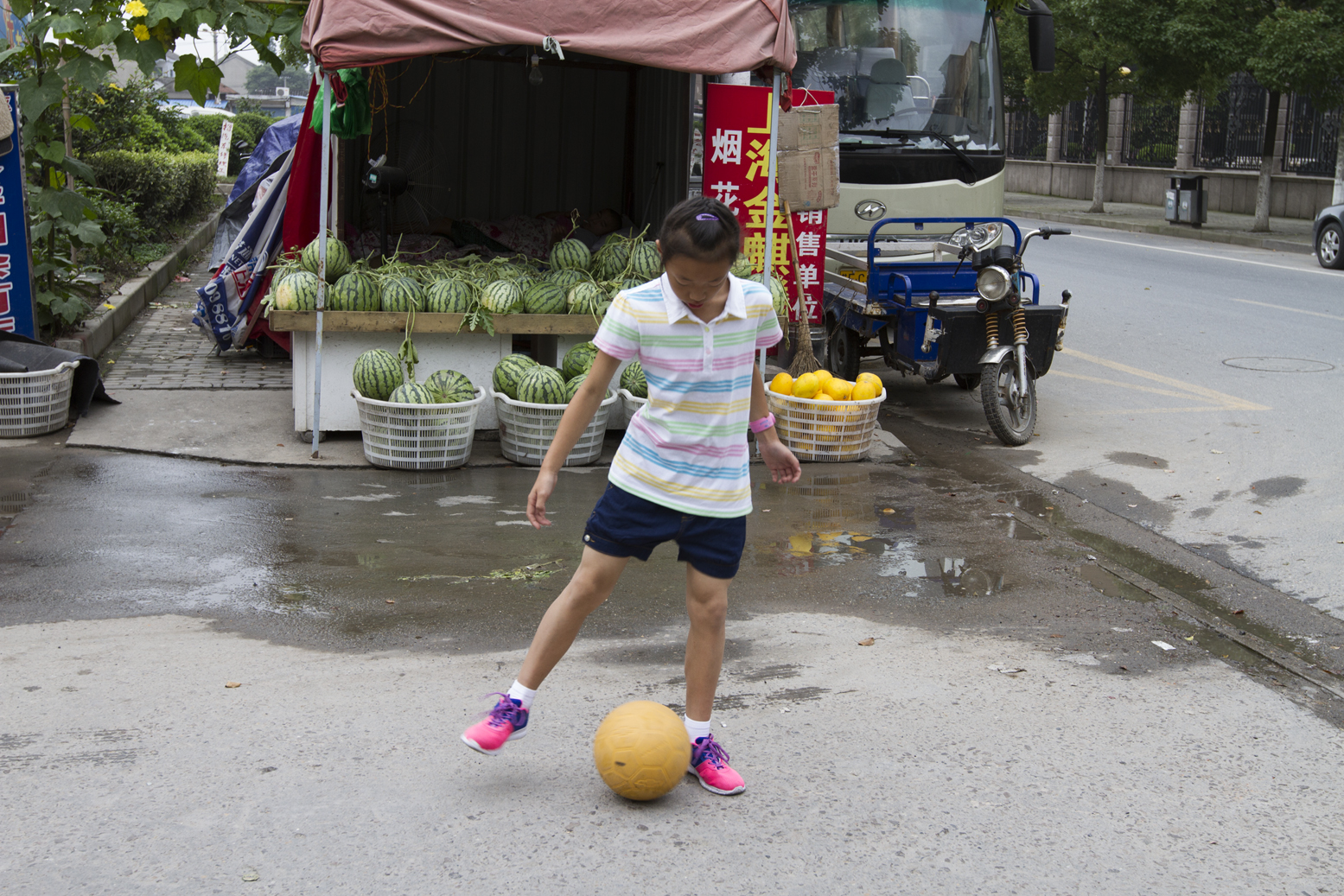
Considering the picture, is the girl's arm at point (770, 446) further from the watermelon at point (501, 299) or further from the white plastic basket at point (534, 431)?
the watermelon at point (501, 299)

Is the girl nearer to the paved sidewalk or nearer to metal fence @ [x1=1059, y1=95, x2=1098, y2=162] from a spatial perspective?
the paved sidewalk

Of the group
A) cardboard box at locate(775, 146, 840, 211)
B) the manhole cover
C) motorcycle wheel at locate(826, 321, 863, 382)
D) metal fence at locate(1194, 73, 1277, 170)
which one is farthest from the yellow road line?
metal fence at locate(1194, 73, 1277, 170)

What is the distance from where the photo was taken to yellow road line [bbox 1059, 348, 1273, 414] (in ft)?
30.5

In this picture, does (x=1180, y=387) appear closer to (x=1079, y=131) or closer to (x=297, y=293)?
(x=297, y=293)

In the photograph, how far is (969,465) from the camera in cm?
784

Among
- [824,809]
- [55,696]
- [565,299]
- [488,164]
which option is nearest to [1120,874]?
[824,809]

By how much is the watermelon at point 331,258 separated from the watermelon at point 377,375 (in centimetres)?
68

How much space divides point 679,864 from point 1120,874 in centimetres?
113

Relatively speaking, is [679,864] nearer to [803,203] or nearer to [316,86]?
[803,203]

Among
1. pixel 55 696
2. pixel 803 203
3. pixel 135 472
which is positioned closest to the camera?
pixel 55 696

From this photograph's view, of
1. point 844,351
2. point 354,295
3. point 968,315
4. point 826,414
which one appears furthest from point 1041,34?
point 354,295

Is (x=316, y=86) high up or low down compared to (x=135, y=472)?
up

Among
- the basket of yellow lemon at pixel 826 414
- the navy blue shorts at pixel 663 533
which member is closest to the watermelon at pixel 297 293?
the basket of yellow lemon at pixel 826 414

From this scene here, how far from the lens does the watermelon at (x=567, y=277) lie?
8203 millimetres
